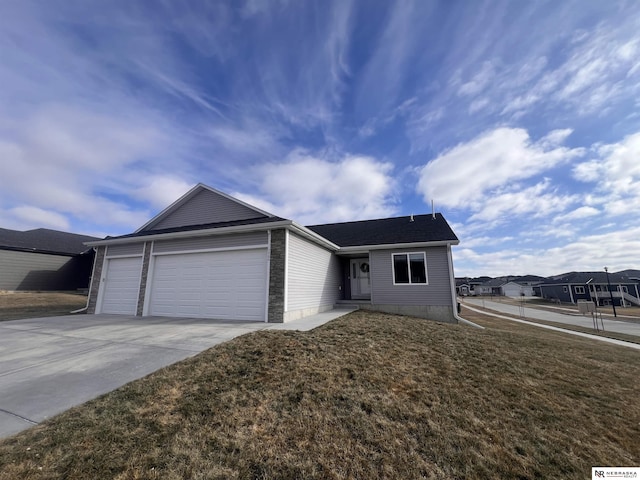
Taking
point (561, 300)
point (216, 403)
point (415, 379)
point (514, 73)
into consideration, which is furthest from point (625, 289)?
point (216, 403)

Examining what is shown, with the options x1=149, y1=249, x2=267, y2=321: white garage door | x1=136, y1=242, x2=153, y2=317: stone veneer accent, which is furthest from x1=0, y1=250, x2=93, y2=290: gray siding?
x1=149, y1=249, x2=267, y2=321: white garage door

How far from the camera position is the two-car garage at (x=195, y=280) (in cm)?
900

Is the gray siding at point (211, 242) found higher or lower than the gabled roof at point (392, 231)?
lower

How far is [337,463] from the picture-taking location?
2467 millimetres

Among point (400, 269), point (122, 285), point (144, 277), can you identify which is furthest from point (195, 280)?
point (400, 269)

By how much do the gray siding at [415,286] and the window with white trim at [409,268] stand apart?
156 millimetres

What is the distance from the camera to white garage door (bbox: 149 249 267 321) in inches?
351

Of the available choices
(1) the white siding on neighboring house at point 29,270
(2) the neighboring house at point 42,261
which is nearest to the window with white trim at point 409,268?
(2) the neighboring house at point 42,261

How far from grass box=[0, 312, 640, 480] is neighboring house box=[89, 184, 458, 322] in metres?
3.99

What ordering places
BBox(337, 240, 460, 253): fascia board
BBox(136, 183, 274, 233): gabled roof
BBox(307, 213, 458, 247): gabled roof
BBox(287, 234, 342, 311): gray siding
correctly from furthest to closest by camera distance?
BBox(307, 213, 458, 247): gabled roof, BBox(337, 240, 460, 253): fascia board, BBox(136, 183, 274, 233): gabled roof, BBox(287, 234, 342, 311): gray siding

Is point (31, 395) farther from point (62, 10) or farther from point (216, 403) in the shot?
point (62, 10)

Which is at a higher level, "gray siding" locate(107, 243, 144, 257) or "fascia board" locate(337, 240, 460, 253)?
"fascia board" locate(337, 240, 460, 253)

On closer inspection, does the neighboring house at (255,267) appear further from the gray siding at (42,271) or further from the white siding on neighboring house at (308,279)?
the gray siding at (42,271)

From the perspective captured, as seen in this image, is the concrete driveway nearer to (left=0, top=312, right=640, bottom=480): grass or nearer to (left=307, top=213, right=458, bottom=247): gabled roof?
(left=0, top=312, right=640, bottom=480): grass
